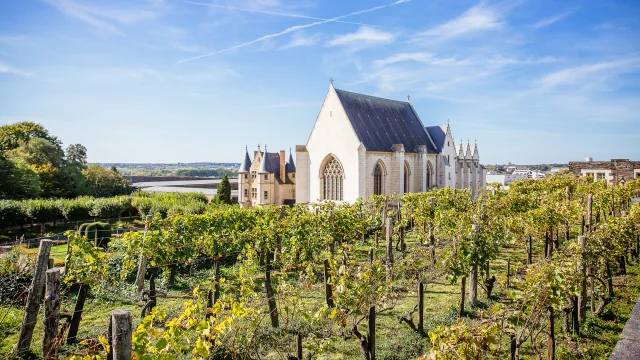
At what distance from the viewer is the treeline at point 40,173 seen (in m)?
29.8

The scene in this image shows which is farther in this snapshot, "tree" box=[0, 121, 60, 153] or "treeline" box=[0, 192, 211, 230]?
"tree" box=[0, 121, 60, 153]

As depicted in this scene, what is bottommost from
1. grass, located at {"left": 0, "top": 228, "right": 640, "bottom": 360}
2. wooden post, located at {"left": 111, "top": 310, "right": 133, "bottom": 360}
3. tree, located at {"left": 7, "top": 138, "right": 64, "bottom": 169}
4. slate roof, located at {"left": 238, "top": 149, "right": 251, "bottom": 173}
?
grass, located at {"left": 0, "top": 228, "right": 640, "bottom": 360}

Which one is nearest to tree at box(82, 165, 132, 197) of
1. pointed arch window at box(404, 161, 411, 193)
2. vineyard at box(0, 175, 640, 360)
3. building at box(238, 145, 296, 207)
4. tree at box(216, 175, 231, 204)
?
tree at box(216, 175, 231, 204)

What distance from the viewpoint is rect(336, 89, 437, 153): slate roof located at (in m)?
26.0

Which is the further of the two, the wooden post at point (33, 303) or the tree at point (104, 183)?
the tree at point (104, 183)

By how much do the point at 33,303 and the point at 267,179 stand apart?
2788 cm

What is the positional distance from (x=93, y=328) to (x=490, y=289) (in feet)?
29.5

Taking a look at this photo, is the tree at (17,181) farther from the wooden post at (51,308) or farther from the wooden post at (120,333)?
the wooden post at (120,333)

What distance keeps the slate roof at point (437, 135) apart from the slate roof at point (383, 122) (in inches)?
31.9

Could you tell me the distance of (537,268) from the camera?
5824mm

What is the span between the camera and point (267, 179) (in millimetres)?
34406

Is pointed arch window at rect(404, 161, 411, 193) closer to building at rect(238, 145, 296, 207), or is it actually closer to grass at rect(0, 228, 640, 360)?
building at rect(238, 145, 296, 207)

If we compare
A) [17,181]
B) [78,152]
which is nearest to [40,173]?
[17,181]

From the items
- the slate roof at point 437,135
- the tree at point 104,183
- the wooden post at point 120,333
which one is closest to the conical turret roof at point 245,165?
the slate roof at point 437,135
